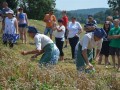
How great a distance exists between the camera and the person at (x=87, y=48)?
8.09 meters

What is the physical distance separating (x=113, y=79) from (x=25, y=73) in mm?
1582

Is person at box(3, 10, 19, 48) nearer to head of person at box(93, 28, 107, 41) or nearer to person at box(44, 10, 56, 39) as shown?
person at box(44, 10, 56, 39)

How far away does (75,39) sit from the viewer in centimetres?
1460

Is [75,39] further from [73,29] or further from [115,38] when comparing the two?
[115,38]

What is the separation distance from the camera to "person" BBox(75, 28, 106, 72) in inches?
319

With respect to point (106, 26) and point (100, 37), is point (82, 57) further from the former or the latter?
point (106, 26)

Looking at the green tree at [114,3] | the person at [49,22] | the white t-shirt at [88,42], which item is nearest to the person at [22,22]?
the person at [49,22]

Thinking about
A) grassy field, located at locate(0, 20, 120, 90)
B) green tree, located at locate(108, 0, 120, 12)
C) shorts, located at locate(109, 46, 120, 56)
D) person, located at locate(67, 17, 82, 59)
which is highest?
grassy field, located at locate(0, 20, 120, 90)

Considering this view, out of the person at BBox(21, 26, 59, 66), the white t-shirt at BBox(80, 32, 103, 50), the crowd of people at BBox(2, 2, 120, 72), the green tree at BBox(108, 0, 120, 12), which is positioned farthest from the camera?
the green tree at BBox(108, 0, 120, 12)

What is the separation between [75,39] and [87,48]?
6154mm

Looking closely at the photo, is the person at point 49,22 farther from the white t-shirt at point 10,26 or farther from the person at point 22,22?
the white t-shirt at point 10,26

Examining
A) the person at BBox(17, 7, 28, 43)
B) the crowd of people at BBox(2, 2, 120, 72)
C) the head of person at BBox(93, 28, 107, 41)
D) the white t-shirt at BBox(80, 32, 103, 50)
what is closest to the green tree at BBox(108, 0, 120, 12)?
the crowd of people at BBox(2, 2, 120, 72)

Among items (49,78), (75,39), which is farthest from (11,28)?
(49,78)

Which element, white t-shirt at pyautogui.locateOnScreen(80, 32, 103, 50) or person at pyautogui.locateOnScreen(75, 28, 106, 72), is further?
white t-shirt at pyautogui.locateOnScreen(80, 32, 103, 50)
